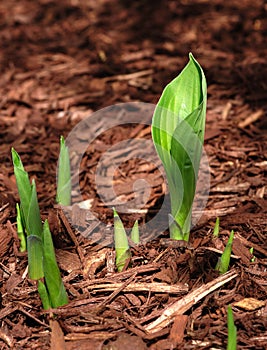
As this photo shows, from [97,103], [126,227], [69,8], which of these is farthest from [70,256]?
[69,8]

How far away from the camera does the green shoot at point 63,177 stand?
2.08 metres

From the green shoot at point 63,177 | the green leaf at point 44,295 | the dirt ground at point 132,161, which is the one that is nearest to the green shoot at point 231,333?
the dirt ground at point 132,161

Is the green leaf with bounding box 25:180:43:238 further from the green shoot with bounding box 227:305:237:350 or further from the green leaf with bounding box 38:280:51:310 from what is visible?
the green shoot with bounding box 227:305:237:350

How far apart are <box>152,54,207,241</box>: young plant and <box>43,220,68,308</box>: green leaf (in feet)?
1.54

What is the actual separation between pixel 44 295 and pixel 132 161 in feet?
3.30

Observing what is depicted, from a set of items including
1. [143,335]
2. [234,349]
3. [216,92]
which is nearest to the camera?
[234,349]

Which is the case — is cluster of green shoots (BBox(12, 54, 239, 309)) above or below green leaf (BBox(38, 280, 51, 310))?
above

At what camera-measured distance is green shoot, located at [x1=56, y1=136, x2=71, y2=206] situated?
2082 millimetres

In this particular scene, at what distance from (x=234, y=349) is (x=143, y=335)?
30cm

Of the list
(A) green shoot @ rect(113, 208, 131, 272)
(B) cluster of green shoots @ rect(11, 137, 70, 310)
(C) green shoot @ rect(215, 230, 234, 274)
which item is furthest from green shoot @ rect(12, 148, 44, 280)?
(C) green shoot @ rect(215, 230, 234, 274)

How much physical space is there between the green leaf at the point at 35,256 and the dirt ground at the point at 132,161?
0.05 m

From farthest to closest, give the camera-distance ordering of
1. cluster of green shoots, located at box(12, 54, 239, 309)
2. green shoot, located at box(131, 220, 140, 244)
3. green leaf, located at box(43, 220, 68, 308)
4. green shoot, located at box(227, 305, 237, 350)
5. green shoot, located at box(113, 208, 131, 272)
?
green shoot, located at box(131, 220, 140, 244), green shoot, located at box(113, 208, 131, 272), cluster of green shoots, located at box(12, 54, 239, 309), green leaf, located at box(43, 220, 68, 308), green shoot, located at box(227, 305, 237, 350)

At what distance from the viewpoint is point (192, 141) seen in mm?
1796

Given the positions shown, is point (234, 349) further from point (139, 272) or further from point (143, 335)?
point (139, 272)
